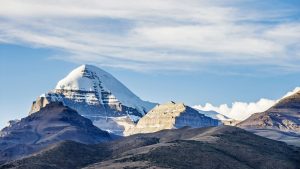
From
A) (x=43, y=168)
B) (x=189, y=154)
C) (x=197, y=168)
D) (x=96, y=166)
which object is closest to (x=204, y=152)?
(x=189, y=154)

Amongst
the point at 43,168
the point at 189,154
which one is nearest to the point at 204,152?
the point at 189,154

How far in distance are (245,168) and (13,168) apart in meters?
Result: 60.8

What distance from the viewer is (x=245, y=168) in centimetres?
19125

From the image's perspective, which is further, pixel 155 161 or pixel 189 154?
pixel 189 154

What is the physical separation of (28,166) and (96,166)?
18649 mm

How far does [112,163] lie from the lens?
628 ft

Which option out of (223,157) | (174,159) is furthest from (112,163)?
(223,157)

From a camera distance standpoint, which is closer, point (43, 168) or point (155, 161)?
point (155, 161)

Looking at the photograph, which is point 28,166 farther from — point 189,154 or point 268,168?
point 268,168

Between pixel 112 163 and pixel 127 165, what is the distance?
1250 centimetres

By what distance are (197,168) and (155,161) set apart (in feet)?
34.4

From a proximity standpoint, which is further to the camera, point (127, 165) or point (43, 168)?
point (43, 168)

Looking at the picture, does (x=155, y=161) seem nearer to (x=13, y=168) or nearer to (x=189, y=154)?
(x=189, y=154)

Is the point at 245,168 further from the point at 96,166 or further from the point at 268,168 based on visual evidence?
the point at 96,166
